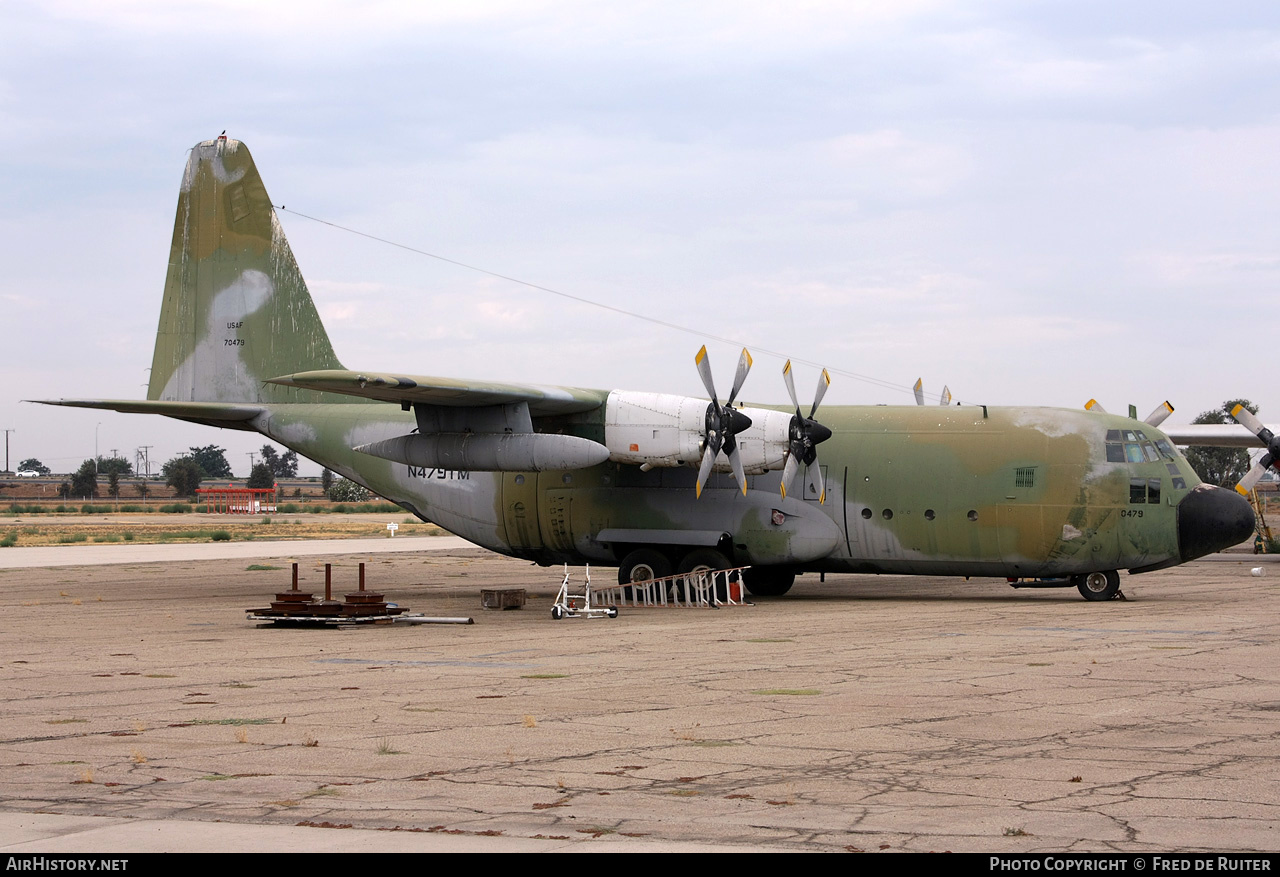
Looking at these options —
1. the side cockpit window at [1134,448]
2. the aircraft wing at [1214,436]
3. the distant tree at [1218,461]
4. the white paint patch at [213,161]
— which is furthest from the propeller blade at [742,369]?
the distant tree at [1218,461]

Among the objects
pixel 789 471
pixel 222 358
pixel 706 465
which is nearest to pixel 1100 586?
pixel 789 471

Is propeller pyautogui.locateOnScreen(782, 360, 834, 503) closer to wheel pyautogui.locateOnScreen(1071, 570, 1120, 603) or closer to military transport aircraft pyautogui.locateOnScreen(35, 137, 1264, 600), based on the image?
military transport aircraft pyautogui.locateOnScreen(35, 137, 1264, 600)

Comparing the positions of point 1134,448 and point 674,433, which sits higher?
point 674,433

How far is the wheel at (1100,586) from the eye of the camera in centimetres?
2525

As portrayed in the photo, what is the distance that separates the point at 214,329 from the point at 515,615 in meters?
11.7

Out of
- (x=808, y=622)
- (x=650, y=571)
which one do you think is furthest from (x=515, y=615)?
(x=808, y=622)

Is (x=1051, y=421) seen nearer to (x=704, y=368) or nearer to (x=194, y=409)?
(x=704, y=368)

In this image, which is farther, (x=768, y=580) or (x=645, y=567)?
(x=768, y=580)

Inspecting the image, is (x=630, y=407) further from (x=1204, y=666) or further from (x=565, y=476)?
(x=1204, y=666)

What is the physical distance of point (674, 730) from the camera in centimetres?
1074

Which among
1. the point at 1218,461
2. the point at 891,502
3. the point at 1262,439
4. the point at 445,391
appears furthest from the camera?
the point at 1218,461

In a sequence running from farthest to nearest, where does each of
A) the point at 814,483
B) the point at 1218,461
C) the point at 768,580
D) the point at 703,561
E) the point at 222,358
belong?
1. the point at 1218,461
2. the point at 222,358
3. the point at 768,580
4. the point at 703,561
5. the point at 814,483

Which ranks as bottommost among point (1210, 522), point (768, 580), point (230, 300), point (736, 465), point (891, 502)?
point (768, 580)

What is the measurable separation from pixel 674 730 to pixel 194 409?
64.7 ft
